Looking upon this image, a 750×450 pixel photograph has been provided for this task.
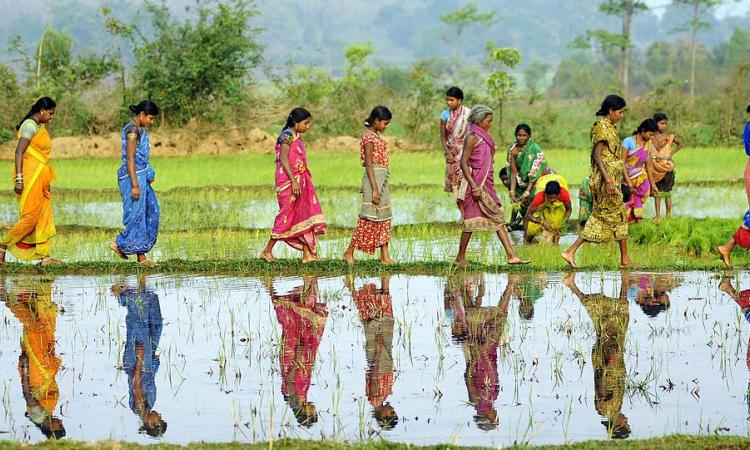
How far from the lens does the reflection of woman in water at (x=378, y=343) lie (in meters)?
6.04

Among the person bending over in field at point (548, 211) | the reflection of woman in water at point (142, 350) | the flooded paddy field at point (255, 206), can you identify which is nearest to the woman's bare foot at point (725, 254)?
the person bending over in field at point (548, 211)

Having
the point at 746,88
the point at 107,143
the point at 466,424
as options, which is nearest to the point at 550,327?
the point at 466,424

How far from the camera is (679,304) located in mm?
8859

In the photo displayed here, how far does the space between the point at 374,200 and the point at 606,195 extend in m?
1.98

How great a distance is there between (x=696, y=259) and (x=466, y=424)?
6.25 meters

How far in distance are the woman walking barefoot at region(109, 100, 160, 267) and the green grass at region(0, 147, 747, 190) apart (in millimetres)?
8104

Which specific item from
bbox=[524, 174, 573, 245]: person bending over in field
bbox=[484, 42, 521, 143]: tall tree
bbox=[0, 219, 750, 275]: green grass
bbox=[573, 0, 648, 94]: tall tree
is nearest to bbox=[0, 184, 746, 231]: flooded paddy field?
bbox=[0, 219, 750, 275]: green grass

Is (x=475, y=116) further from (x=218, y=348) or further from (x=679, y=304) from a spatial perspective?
(x=218, y=348)

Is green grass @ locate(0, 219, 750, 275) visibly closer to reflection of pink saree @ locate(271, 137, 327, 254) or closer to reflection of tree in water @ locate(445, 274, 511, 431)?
reflection of pink saree @ locate(271, 137, 327, 254)

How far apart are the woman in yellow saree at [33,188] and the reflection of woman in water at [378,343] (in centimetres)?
285

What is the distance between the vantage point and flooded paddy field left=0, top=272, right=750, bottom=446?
5766mm

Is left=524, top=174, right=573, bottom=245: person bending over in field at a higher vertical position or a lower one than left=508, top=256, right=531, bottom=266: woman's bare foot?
higher

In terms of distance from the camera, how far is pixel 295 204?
10.9m

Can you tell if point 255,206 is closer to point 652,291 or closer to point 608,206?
point 608,206
